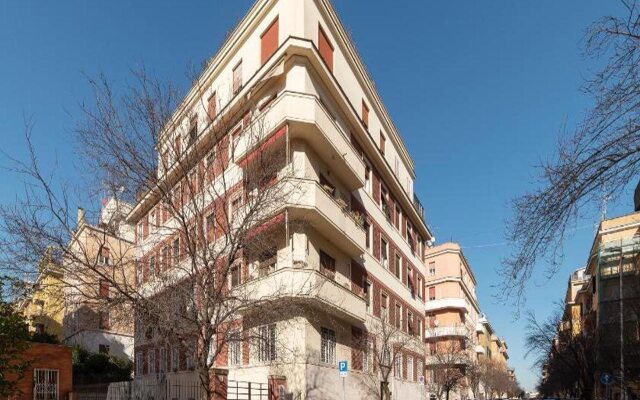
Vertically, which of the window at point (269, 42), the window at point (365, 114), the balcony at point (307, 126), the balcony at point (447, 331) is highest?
the window at point (269, 42)

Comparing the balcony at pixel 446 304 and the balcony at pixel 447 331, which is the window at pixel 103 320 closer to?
the balcony at pixel 447 331

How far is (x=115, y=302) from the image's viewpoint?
1301 cm

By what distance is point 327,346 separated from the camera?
21594 mm

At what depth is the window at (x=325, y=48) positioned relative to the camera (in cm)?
2236

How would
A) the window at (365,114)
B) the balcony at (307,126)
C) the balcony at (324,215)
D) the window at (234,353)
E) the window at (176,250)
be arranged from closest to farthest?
the window at (176,250), the balcony at (324,215), the balcony at (307,126), the window at (234,353), the window at (365,114)

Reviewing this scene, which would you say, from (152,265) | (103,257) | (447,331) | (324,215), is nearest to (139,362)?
(103,257)

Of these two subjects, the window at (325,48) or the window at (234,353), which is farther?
the window at (325,48)

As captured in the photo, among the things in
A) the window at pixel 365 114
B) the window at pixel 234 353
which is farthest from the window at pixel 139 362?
the window at pixel 365 114

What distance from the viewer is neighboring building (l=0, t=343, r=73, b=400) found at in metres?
21.2

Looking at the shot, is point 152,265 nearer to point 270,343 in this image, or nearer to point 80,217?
point 80,217

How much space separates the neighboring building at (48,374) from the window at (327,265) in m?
11.5

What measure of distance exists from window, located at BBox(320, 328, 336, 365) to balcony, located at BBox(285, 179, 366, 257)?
370 cm

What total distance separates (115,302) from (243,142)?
24.6 feet

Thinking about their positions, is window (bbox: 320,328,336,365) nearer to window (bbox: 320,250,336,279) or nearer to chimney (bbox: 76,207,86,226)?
window (bbox: 320,250,336,279)
